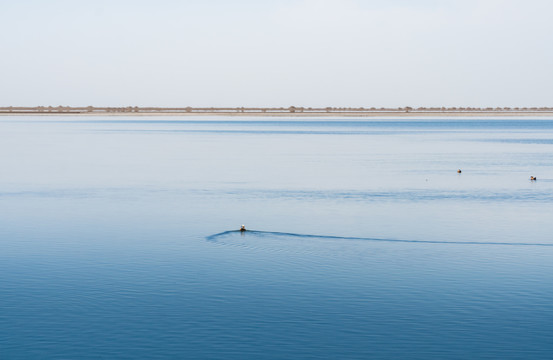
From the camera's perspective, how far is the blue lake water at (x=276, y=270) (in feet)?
63.7

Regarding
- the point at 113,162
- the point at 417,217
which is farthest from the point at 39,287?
the point at 113,162

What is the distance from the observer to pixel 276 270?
27266 mm

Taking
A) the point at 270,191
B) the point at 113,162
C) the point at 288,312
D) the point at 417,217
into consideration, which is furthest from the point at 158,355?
the point at 113,162

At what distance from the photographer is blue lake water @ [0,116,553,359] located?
19406 mm

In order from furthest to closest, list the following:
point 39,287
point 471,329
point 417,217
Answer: point 417,217 → point 39,287 → point 471,329

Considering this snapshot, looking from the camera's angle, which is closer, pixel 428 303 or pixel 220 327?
pixel 220 327

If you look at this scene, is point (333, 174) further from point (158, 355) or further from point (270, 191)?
point (158, 355)

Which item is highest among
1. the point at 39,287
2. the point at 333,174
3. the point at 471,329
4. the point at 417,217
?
the point at 333,174

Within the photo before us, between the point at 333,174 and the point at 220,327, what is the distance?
1840 inches

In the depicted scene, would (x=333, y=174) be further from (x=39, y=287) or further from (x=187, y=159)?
(x=39, y=287)

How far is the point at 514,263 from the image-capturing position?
28.5m

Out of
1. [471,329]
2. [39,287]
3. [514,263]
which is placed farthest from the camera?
[514,263]

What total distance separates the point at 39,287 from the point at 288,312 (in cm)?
889

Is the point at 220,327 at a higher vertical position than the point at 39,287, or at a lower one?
lower
